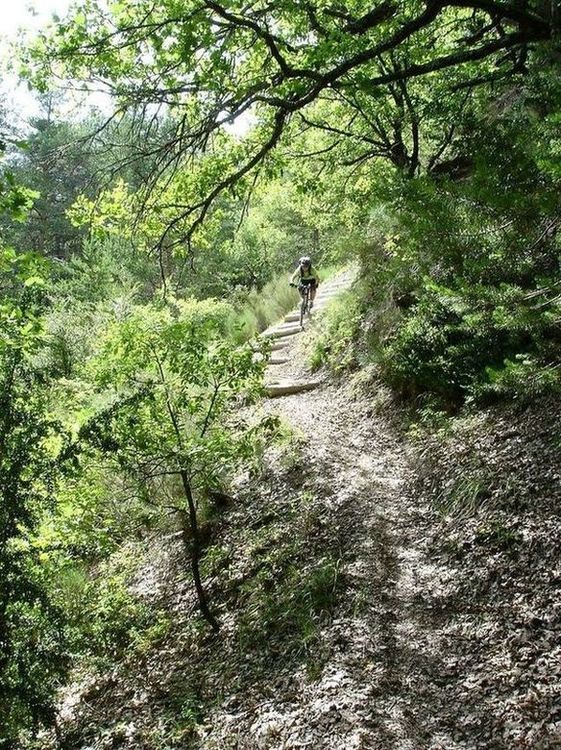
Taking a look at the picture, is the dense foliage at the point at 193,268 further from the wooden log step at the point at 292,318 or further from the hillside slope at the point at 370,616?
the wooden log step at the point at 292,318

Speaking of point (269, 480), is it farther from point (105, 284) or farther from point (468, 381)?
point (105, 284)

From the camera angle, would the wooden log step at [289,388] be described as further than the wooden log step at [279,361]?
No

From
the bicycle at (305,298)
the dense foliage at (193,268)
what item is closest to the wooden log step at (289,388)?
the dense foliage at (193,268)

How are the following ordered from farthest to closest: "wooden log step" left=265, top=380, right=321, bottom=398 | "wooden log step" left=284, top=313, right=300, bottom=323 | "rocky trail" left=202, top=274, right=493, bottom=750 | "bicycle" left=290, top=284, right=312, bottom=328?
1. "wooden log step" left=284, top=313, right=300, bottom=323
2. "bicycle" left=290, top=284, right=312, bottom=328
3. "wooden log step" left=265, top=380, right=321, bottom=398
4. "rocky trail" left=202, top=274, right=493, bottom=750

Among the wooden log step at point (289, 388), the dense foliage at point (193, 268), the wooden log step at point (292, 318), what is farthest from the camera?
the wooden log step at point (292, 318)

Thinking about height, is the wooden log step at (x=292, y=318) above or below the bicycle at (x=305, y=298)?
below

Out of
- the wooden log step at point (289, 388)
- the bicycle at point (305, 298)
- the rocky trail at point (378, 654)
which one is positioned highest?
the bicycle at point (305, 298)

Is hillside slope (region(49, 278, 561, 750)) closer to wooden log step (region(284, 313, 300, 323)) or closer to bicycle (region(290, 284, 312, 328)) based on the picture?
bicycle (region(290, 284, 312, 328))

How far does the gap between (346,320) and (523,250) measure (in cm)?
640

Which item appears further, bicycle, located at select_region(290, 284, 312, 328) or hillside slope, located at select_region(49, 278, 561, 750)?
bicycle, located at select_region(290, 284, 312, 328)

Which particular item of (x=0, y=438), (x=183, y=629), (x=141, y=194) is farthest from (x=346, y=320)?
(x=0, y=438)

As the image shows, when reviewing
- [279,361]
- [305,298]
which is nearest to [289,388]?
[279,361]

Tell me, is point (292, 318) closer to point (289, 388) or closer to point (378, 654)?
point (289, 388)

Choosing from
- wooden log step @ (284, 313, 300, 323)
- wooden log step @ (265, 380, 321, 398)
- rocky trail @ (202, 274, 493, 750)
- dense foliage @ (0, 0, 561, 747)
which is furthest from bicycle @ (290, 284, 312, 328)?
rocky trail @ (202, 274, 493, 750)
